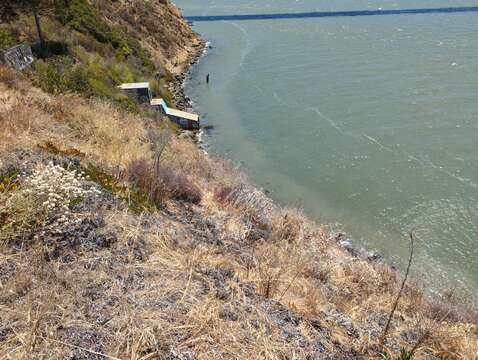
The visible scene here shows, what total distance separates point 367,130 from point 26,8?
57.7 feet

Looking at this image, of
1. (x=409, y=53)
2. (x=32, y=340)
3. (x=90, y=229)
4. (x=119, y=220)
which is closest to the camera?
(x=32, y=340)

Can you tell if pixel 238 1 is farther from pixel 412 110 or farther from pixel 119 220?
pixel 119 220

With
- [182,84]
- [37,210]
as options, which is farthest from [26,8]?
[37,210]

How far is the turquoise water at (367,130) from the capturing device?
13.5 meters

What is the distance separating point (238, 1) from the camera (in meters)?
72.1

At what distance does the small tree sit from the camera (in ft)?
58.8

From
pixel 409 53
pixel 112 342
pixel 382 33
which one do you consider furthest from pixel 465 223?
pixel 382 33

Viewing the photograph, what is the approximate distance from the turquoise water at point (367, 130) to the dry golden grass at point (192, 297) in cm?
586

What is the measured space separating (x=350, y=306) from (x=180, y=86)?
24.9 m

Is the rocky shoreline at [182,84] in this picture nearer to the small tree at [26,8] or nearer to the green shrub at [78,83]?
the small tree at [26,8]

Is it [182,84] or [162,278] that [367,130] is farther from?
[162,278]

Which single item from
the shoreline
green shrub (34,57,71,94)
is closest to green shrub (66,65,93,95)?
green shrub (34,57,71,94)

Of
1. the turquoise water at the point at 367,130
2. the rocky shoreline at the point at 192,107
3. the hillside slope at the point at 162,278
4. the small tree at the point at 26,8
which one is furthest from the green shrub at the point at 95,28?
the hillside slope at the point at 162,278

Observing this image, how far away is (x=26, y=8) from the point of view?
18203 mm
